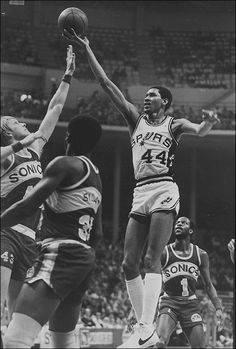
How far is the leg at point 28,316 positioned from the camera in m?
5.25

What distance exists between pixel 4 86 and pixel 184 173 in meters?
7.89

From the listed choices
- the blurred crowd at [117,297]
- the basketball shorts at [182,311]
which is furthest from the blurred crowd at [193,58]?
the basketball shorts at [182,311]

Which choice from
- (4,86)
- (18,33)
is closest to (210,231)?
(4,86)

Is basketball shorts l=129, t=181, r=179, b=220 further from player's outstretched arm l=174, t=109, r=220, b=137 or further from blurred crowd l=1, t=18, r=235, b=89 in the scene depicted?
blurred crowd l=1, t=18, r=235, b=89

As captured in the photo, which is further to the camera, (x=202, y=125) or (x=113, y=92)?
(x=113, y=92)

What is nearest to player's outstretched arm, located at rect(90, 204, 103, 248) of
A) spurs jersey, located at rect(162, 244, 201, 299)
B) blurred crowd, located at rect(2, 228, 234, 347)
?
spurs jersey, located at rect(162, 244, 201, 299)

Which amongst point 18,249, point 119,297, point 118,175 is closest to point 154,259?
point 18,249

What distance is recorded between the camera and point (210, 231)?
27750 millimetres

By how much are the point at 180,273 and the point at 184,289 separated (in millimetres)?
245

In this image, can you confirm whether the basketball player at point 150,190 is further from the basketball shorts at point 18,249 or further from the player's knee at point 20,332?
the player's knee at point 20,332

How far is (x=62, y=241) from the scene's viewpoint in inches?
219

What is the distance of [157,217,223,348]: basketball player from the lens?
10.1m

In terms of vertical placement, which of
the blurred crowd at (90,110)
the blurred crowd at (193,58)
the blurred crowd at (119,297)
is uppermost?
the blurred crowd at (193,58)

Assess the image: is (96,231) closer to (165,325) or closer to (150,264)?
(150,264)
